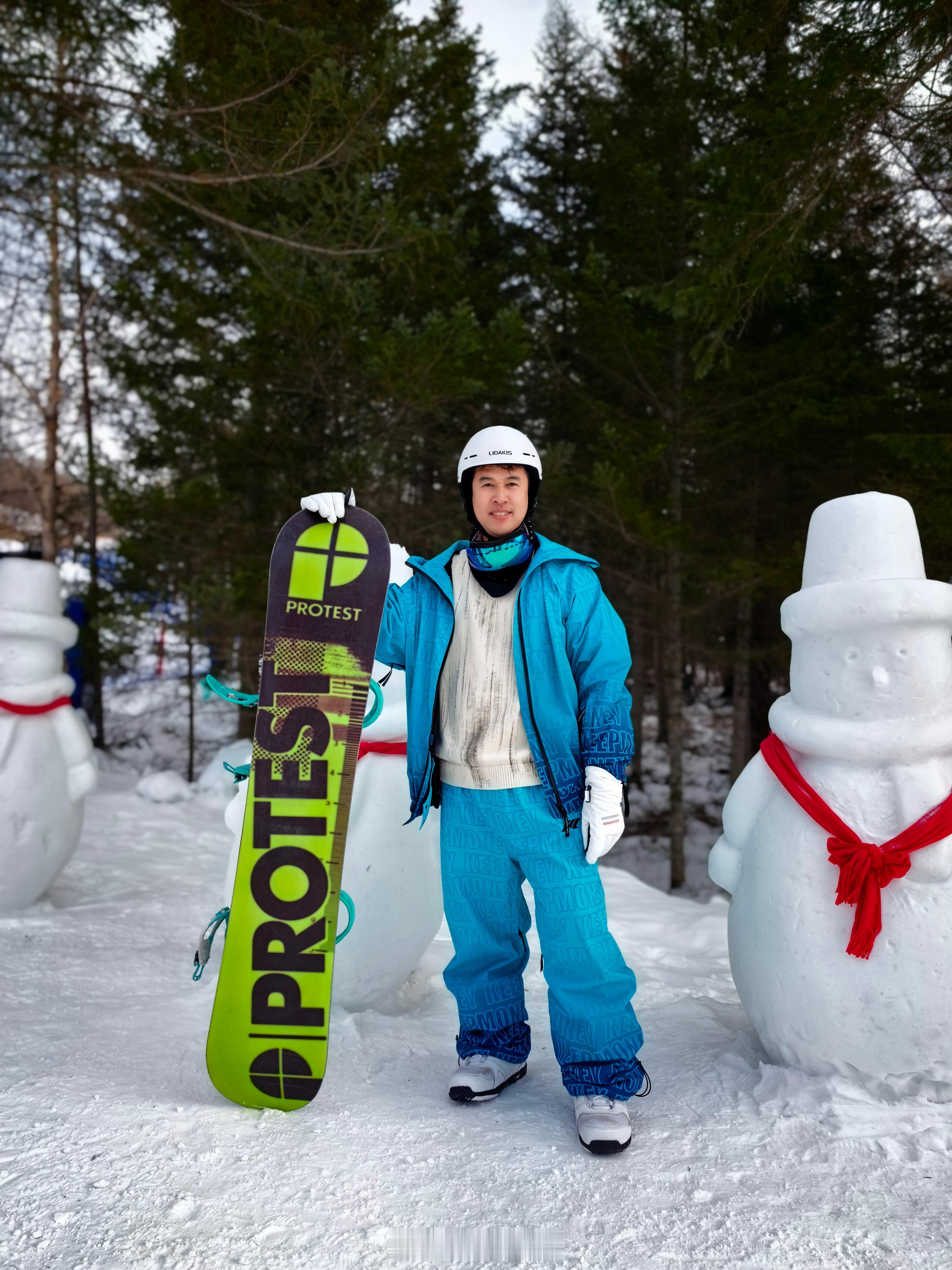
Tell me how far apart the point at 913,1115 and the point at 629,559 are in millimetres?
6514

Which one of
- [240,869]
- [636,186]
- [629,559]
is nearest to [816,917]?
[240,869]

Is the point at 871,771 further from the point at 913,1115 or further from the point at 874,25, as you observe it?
the point at 874,25

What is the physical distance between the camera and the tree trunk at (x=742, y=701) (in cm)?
911

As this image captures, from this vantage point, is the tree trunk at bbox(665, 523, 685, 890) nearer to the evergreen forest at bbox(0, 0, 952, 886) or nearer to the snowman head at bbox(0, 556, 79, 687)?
the evergreen forest at bbox(0, 0, 952, 886)

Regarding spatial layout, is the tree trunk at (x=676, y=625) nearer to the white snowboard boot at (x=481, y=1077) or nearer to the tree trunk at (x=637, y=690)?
the tree trunk at (x=637, y=690)

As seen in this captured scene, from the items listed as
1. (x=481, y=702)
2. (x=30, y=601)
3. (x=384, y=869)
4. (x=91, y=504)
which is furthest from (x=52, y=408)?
(x=481, y=702)

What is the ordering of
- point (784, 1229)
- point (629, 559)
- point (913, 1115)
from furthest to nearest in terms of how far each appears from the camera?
1. point (629, 559)
2. point (913, 1115)
3. point (784, 1229)

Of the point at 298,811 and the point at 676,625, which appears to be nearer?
the point at 298,811

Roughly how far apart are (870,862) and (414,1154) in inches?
52.5

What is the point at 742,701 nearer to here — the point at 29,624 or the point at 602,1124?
the point at 29,624

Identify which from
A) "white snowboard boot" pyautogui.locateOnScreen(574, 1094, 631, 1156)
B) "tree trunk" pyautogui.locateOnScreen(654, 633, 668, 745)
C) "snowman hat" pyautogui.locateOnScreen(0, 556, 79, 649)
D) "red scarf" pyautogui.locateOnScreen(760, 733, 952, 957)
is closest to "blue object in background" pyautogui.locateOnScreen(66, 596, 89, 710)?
"snowman hat" pyautogui.locateOnScreen(0, 556, 79, 649)

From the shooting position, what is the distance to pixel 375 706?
262cm

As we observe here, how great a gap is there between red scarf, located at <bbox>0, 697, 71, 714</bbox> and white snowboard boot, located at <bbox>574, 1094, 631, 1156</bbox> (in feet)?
10.1

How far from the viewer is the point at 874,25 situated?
3746mm
